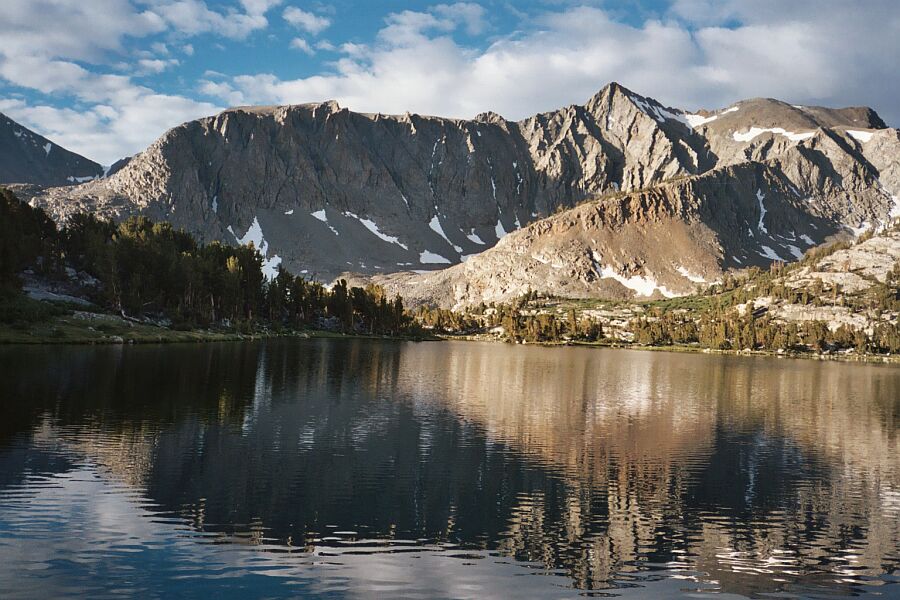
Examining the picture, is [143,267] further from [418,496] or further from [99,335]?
[418,496]

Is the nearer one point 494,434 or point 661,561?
point 661,561

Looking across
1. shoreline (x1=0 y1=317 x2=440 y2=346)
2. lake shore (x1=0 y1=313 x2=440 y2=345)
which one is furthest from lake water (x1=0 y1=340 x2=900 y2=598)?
lake shore (x1=0 y1=313 x2=440 y2=345)

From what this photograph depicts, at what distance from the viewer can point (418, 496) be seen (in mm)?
28438

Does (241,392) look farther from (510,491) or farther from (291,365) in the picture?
(510,491)

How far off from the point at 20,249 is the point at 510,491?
347 ft

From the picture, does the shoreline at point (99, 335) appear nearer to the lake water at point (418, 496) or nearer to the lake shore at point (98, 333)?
the lake shore at point (98, 333)

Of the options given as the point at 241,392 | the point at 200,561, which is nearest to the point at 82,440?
the point at 200,561

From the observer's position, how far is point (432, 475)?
32.2 metres

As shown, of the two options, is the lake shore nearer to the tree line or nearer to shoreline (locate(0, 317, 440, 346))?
shoreline (locate(0, 317, 440, 346))

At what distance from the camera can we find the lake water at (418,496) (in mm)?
19953

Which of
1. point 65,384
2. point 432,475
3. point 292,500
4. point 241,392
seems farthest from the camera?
point 241,392

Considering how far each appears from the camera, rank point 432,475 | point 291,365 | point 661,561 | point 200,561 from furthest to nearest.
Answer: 1. point 291,365
2. point 432,475
3. point 661,561
4. point 200,561

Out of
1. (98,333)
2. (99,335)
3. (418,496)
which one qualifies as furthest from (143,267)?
(418,496)

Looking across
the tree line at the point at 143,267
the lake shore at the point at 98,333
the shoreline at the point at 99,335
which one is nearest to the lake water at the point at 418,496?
the shoreline at the point at 99,335
